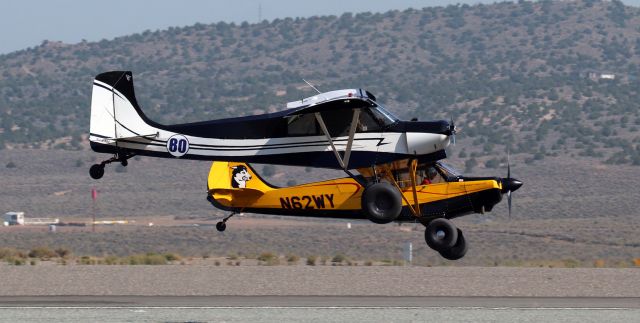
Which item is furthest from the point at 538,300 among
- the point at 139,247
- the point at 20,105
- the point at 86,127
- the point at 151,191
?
the point at 20,105

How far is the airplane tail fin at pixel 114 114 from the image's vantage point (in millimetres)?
31812

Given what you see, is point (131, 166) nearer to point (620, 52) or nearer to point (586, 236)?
point (586, 236)

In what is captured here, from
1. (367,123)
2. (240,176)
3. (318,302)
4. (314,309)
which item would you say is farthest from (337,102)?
(240,176)

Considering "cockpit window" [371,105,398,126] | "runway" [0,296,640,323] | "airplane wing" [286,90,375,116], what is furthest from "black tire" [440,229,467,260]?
"airplane wing" [286,90,375,116]

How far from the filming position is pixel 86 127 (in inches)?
6033

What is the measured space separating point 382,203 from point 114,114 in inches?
285

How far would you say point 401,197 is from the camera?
99.6ft

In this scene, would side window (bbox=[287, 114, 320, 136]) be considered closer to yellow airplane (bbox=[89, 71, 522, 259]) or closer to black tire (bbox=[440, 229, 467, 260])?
yellow airplane (bbox=[89, 71, 522, 259])

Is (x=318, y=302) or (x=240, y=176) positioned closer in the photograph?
(x=318, y=302)

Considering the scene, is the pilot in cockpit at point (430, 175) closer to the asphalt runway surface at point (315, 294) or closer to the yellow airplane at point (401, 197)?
the yellow airplane at point (401, 197)

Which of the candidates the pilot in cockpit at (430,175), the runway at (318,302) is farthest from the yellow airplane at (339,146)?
the runway at (318,302)

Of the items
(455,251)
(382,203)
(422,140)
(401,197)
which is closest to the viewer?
(382,203)

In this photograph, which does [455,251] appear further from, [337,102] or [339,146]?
[337,102]

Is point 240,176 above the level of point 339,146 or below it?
below
